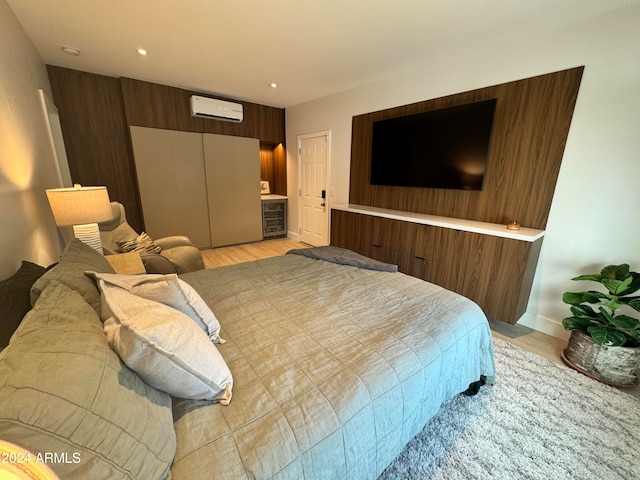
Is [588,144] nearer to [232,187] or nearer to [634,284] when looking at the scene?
[634,284]

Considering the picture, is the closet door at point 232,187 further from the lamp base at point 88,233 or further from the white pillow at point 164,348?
the white pillow at point 164,348

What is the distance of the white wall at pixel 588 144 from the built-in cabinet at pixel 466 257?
0.20 m

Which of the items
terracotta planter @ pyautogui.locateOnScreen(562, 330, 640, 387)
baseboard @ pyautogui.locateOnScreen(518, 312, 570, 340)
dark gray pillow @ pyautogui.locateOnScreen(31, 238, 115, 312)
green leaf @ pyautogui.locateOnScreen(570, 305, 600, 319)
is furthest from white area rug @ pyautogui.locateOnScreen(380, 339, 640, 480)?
dark gray pillow @ pyautogui.locateOnScreen(31, 238, 115, 312)

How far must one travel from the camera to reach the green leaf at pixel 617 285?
5.46 ft

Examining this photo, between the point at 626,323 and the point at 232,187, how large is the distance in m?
4.80

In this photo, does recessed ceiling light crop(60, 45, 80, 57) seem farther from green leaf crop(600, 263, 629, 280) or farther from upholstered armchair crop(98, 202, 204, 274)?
green leaf crop(600, 263, 629, 280)

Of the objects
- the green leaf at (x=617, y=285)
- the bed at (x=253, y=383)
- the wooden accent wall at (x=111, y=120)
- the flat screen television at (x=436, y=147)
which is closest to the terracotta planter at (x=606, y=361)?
the green leaf at (x=617, y=285)

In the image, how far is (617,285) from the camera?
168cm

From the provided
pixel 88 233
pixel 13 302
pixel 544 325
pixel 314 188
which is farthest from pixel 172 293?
pixel 314 188

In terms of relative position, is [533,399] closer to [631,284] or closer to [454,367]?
[454,367]

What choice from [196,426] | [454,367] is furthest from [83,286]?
[454,367]

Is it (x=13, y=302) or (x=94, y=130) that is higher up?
(x=94, y=130)

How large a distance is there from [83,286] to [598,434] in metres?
2.63

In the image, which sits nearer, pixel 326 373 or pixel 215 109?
pixel 326 373
